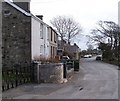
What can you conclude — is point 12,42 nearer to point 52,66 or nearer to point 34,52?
point 34,52

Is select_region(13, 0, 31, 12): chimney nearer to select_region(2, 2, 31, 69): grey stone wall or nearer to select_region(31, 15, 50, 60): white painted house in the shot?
select_region(31, 15, 50, 60): white painted house

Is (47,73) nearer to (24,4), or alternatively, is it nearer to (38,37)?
(24,4)

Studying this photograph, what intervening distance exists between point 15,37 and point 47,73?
8448mm

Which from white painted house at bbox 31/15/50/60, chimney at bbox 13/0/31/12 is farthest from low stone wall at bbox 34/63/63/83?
chimney at bbox 13/0/31/12

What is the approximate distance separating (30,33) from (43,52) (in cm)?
811

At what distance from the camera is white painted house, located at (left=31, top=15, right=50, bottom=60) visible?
3462 centimetres

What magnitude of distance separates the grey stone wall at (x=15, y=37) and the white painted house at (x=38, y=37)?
28.5 inches

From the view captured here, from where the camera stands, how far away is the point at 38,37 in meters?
37.7

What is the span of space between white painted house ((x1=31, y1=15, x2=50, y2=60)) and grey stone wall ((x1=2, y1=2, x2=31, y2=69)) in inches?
28.5

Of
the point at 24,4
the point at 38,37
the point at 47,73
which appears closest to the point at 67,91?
the point at 47,73

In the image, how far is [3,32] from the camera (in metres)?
34.2

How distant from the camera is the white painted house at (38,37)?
34625 mm

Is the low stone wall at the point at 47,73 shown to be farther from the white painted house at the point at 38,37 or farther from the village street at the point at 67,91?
the white painted house at the point at 38,37

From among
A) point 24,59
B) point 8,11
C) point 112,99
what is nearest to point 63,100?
point 112,99
